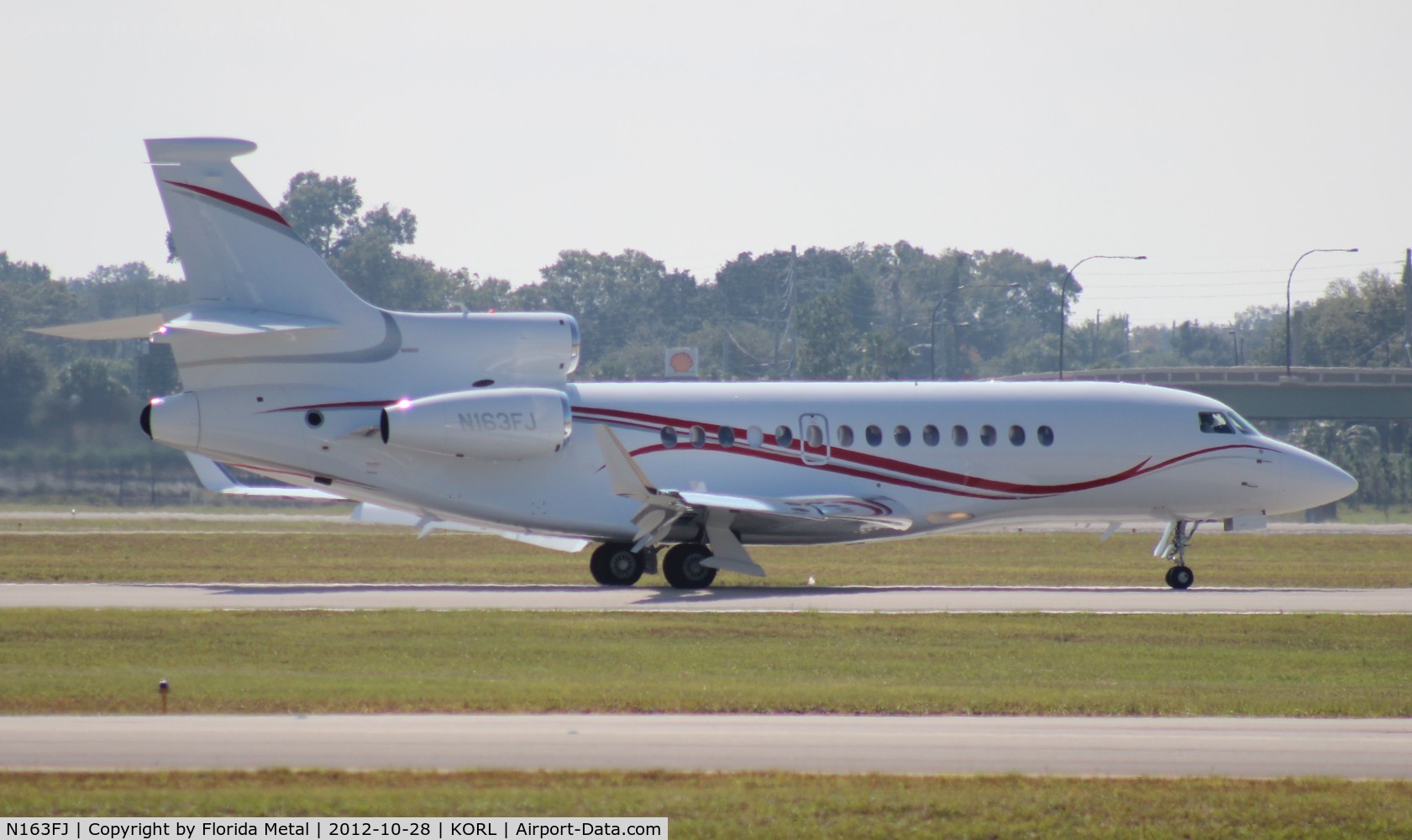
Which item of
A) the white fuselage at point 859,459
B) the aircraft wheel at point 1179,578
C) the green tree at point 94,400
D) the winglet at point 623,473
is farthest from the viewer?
the green tree at point 94,400

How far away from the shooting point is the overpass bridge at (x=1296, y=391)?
254 feet

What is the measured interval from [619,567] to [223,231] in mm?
9663

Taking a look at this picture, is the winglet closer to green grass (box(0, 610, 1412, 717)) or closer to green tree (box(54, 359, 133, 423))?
green grass (box(0, 610, 1412, 717))

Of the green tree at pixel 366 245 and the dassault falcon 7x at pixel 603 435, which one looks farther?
the green tree at pixel 366 245

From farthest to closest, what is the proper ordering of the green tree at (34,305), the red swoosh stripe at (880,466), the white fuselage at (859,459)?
the green tree at (34,305)
the red swoosh stripe at (880,466)
the white fuselage at (859,459)

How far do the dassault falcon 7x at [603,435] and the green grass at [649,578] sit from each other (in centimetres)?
214

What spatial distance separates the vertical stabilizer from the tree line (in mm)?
40512

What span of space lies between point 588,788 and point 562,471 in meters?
18.6

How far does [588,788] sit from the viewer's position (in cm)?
1070

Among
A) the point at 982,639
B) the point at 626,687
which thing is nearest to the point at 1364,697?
the point at 982,639

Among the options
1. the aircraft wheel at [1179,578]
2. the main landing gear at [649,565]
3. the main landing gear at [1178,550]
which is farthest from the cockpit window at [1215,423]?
the main landing gear at [649,565]

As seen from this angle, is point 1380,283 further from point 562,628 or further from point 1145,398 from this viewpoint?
point 562,628

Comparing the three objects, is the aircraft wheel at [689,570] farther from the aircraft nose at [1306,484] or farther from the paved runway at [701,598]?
the aircraft nose at [1306,484]

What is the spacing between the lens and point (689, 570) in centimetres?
2817
